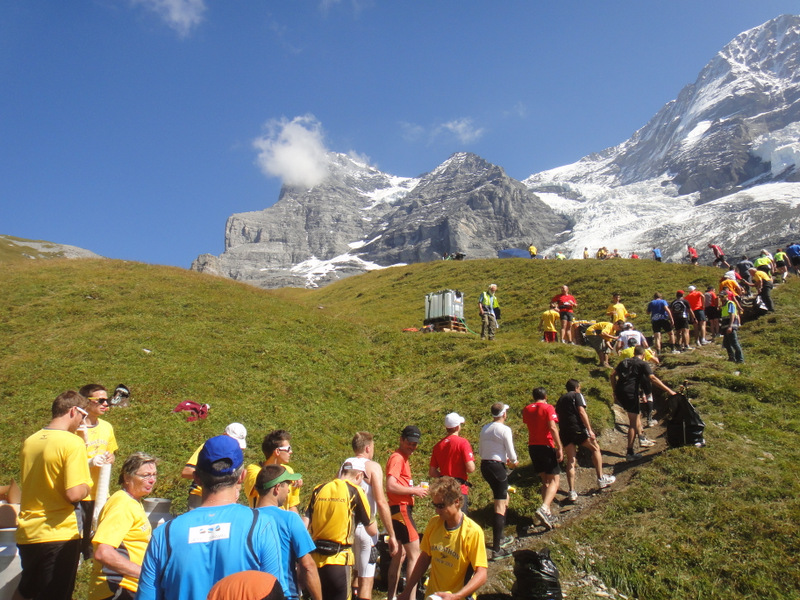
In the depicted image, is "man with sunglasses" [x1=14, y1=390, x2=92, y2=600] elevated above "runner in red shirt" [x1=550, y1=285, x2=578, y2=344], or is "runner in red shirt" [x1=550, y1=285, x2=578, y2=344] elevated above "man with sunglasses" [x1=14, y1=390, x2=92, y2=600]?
"runner in red shirt" [x1=550, y1=285, x2=578, y2=344]

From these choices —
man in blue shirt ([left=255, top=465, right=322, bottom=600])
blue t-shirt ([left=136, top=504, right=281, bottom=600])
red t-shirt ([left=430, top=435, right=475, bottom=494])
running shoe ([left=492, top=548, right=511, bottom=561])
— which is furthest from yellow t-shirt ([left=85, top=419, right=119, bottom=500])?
running shoe ([left=492, top=548, right=511, bottom=561])

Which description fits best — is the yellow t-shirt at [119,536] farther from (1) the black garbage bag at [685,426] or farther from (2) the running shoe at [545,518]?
(1) the black garbage bag at [685,426]

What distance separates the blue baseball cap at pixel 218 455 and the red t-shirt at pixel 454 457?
4.90 m

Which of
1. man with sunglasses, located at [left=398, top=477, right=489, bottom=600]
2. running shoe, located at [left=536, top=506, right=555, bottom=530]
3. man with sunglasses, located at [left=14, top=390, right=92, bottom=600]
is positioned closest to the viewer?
man with sunglasses, located at [left=398, top=477, right=489, bottom=600]

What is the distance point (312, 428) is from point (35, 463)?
10.7 meters

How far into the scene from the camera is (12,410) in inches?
600

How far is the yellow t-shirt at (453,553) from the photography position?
17.6 feet

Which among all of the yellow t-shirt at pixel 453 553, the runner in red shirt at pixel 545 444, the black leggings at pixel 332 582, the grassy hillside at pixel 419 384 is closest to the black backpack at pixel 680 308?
the grassy hillside at pixel 419 384

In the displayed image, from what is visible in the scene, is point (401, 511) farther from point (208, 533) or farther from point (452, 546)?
point (208, 533)

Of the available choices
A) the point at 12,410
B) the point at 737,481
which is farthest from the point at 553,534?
the point at 12,410

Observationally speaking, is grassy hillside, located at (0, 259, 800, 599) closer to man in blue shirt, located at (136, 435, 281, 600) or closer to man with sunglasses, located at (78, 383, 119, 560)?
man with sunglasses, located at (78, 383, 119, 560)

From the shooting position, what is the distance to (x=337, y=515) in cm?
613

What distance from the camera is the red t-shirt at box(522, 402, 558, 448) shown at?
9562 millimetres

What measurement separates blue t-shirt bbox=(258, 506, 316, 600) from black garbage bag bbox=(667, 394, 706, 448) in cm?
888
